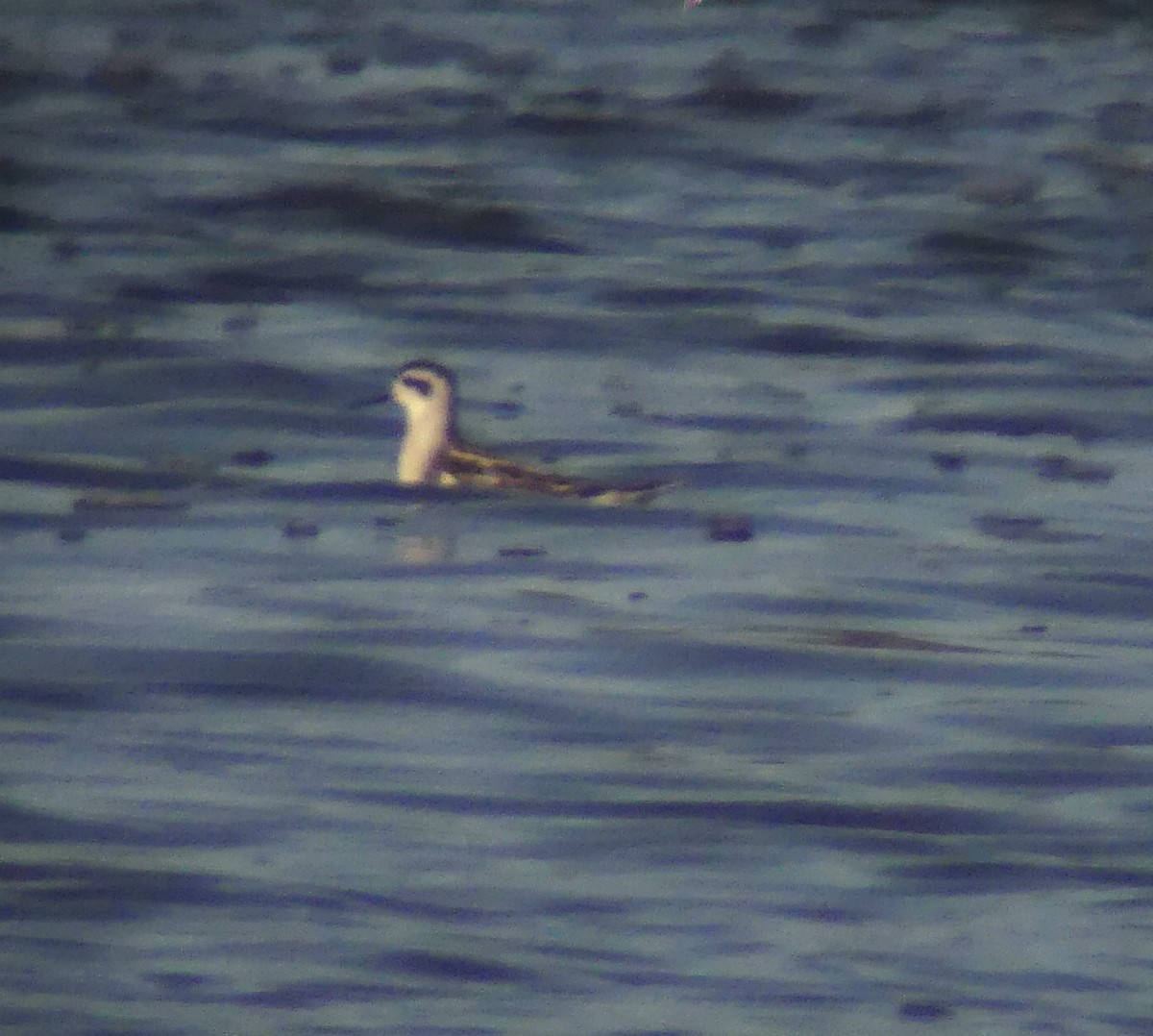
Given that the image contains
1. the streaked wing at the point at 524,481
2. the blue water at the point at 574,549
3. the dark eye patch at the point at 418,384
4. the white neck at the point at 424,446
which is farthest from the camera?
the dark eye patch at the point at 418,384

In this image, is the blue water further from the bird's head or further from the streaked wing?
the bird's head

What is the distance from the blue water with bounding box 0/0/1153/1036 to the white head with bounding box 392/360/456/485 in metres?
0.27

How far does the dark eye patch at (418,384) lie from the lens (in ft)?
46.8

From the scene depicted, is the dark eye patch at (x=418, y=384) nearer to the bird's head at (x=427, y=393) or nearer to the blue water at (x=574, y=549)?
the bird's head at (x=427, y=393)

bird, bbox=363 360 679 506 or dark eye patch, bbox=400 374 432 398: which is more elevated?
dark eye patch, bbox=400 374 432 398

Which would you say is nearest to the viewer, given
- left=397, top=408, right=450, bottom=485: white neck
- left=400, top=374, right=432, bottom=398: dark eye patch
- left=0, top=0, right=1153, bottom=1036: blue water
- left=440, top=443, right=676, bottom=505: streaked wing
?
left=0, top=0, right=1153, bottom=1036: blue water

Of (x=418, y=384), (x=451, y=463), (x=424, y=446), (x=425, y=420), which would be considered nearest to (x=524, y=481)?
(x=451, y=463)

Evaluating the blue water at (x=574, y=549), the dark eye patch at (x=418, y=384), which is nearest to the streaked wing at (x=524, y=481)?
the blue water at (x=574, y=549)

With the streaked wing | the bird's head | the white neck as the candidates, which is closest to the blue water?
the streaked wing

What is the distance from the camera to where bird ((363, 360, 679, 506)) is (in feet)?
44.9

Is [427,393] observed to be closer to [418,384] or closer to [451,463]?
[418,384]

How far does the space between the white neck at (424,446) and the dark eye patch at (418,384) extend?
80 mm

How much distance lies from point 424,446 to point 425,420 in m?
0.17

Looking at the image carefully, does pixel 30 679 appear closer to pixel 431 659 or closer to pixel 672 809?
pixel 431 659
